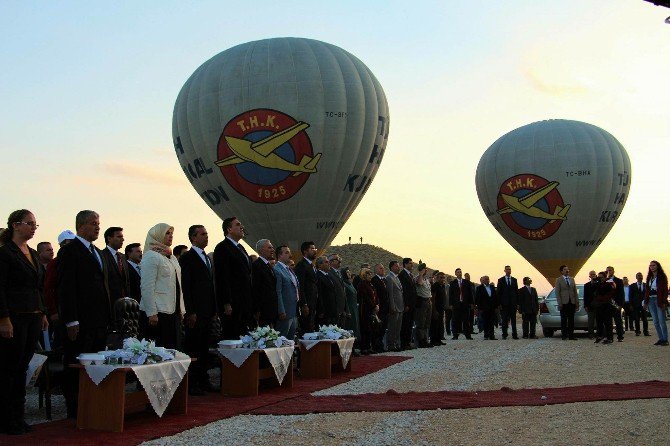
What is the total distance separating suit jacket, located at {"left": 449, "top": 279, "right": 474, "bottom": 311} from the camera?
79.7 feet

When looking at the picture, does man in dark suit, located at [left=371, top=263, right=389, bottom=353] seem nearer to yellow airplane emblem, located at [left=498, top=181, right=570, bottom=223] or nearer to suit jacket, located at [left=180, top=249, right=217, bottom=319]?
suit jacket, located at [left=180, top=249, right=217, bottom=319]

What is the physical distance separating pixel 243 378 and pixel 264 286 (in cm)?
203

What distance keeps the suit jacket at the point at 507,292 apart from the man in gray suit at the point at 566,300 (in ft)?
5.17

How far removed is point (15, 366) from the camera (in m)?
7.94

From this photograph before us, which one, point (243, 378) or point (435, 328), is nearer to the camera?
point (243, 378)

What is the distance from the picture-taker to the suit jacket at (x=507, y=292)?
23.6m

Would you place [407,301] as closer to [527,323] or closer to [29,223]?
[527,323]

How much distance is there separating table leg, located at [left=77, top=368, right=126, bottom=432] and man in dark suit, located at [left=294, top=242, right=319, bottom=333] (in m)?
6.39

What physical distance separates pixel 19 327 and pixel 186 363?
1796 mm

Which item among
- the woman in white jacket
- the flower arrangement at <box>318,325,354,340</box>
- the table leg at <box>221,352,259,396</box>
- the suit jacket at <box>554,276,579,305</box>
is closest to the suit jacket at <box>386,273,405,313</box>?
the suit jacket at <box>554,276,579,305</box>

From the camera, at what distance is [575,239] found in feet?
137

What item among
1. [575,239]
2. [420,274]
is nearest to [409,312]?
[420,274]

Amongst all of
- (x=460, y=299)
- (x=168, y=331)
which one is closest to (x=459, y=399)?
(x=168, y=331)

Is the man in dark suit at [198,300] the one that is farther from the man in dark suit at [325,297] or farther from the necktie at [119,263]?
the man in dark suit at [325,297]
